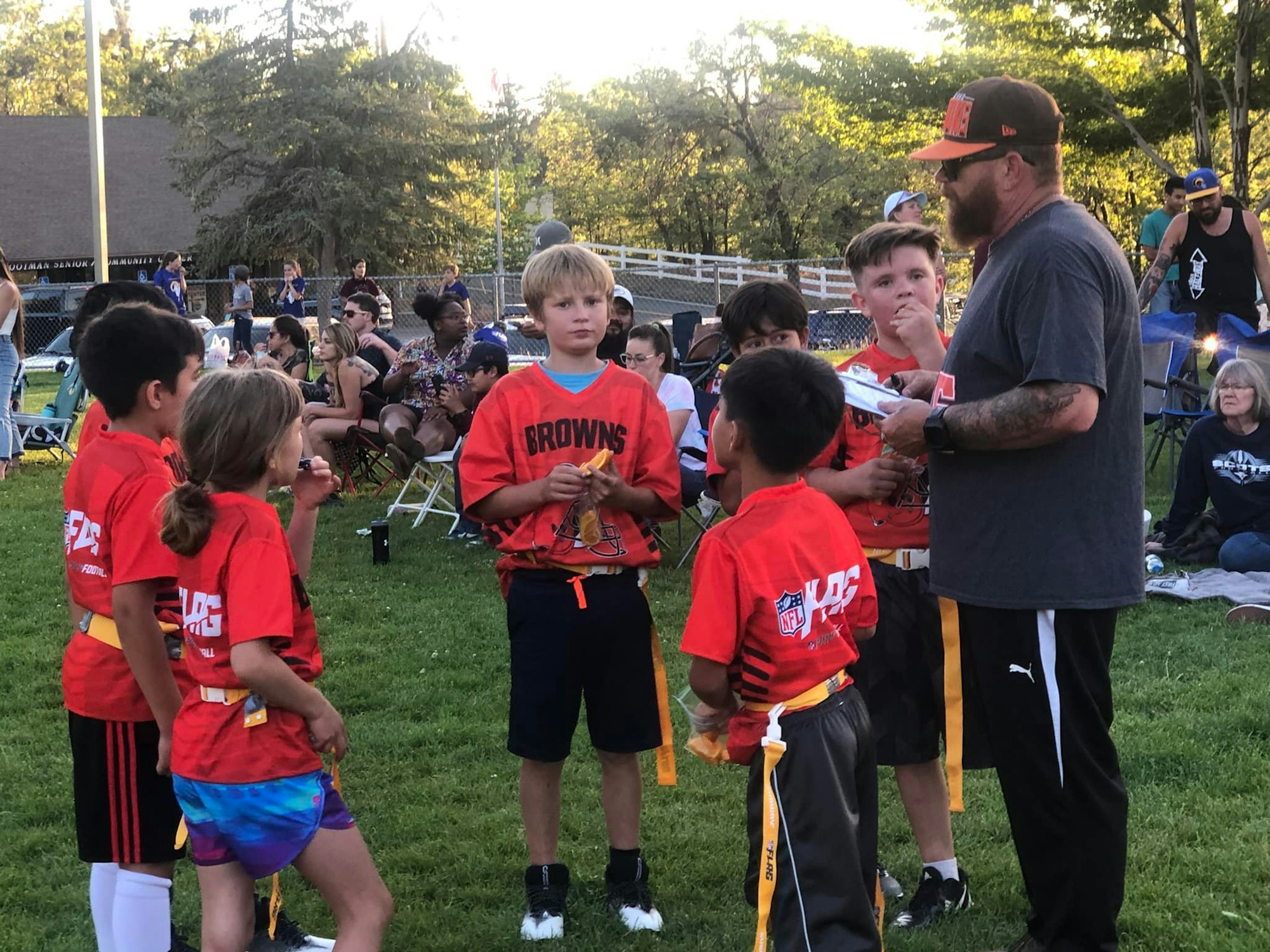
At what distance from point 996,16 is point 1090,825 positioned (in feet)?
62.2

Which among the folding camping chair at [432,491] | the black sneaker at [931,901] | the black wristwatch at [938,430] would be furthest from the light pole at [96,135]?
the black wristwatch at [938,430]

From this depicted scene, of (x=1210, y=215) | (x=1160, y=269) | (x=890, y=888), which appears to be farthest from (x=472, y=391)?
(x=890, y=888)

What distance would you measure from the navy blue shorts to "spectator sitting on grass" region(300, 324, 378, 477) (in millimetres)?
7179

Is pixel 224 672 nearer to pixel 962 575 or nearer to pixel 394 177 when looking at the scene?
pixel 962 575

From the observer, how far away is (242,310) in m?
21.0

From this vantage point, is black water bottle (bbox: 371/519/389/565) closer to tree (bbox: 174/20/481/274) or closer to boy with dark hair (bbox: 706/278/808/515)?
boy with dark hair (bbox: 706/278/808/515)

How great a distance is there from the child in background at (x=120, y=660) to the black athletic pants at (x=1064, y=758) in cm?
191

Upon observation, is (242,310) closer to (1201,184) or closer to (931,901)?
(1201,184)

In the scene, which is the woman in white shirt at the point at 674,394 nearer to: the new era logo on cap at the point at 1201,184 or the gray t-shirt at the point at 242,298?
the new era logo on cap at the point at 1201,184

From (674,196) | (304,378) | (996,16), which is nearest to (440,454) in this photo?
(304,378)

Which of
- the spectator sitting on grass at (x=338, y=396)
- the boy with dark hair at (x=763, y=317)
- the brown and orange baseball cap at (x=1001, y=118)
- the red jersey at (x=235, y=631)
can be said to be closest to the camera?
the red jersey at (x=235, y=631)

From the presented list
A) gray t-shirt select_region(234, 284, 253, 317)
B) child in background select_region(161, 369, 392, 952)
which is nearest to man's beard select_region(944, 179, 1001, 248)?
child in background select_region(161, 369, 392, 952)

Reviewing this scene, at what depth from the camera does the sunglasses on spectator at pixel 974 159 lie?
9.06 ft

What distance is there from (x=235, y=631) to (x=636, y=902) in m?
1.58
